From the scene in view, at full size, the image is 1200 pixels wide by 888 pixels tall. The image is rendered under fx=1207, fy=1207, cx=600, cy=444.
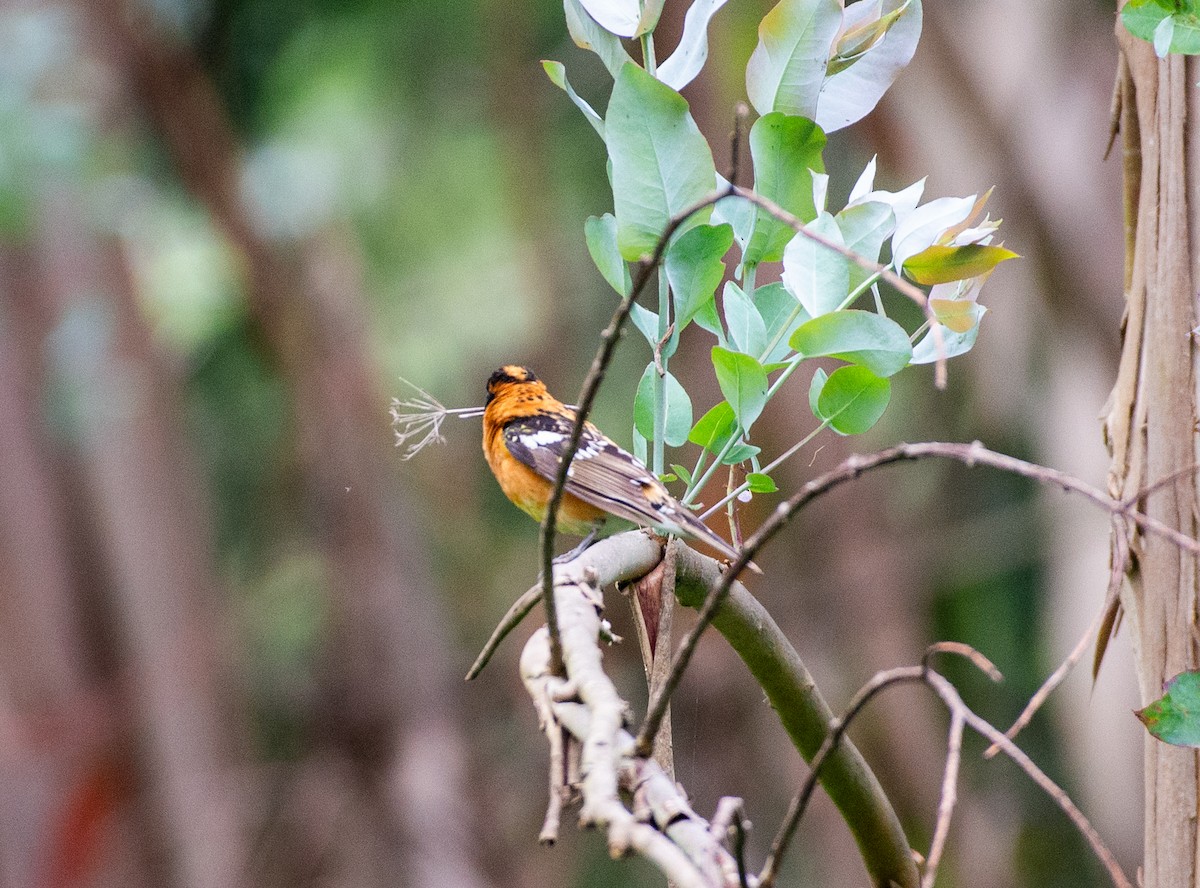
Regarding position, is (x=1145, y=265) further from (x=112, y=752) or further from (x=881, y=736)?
(x=112, y=752)

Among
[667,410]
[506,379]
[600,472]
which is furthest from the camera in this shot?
[506,379]

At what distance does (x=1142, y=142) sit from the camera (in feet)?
5.47

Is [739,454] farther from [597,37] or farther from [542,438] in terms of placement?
[542,438]

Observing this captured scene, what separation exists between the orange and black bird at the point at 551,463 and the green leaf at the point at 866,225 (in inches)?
29.7

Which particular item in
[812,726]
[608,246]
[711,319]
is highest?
[608,246]

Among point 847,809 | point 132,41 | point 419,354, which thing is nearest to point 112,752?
point 419,354

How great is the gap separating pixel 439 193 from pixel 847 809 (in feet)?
25.6

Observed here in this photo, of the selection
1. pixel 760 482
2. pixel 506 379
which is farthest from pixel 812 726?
pixel 506 379

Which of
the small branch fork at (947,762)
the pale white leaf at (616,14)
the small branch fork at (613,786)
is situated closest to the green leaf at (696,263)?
the pale white leaf at (616,14)

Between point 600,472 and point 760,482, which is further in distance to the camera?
point 600,472

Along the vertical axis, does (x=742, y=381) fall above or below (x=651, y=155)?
below

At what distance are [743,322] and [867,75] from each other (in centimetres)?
33

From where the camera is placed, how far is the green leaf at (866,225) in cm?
138

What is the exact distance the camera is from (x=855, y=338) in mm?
1333
